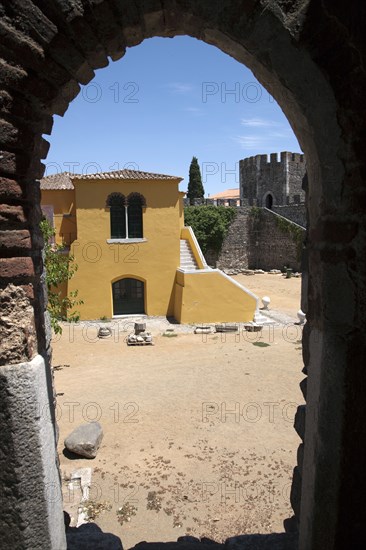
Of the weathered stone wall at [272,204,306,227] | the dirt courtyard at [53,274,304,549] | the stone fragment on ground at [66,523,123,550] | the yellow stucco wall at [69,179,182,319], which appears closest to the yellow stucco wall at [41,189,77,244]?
the yellow stucco wall at [69,179,182,319]

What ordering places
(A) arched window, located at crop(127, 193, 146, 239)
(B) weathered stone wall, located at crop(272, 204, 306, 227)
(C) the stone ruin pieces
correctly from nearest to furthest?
(C) the stone ruin pieces → (A) arched window, located at crop(127, 193, 146, 239) → (B) weathered stone wall, located at crop(272, 204, 306, 227)

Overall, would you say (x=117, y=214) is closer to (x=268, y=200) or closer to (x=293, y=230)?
(x=293, y=230)

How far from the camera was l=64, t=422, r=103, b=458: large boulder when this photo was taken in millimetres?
6648

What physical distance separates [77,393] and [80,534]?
240 inches

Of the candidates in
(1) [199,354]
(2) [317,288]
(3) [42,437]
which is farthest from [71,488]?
(1) [199,354]

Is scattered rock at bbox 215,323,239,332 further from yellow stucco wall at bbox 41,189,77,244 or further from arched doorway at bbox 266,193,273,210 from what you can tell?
arched doorway at bbox 266,193,273,210

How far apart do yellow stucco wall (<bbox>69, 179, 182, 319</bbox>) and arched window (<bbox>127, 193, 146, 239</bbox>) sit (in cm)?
22

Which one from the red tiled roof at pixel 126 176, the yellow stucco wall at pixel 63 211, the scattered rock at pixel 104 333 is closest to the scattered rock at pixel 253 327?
the scattered rock at pixel 104 333

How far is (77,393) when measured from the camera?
9422 millimetres

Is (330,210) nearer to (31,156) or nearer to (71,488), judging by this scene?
(31,156)

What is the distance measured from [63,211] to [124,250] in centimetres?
392

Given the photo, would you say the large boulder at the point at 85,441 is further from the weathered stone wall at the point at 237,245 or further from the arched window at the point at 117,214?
the weathered stone wall at the point at 237,245

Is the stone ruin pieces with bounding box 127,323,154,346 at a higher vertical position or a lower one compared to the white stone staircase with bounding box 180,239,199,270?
lower

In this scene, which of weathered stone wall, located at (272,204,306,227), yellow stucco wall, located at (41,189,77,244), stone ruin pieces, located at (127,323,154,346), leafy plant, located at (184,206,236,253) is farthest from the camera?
weathered stone wall, located at (272,204,306,227)
